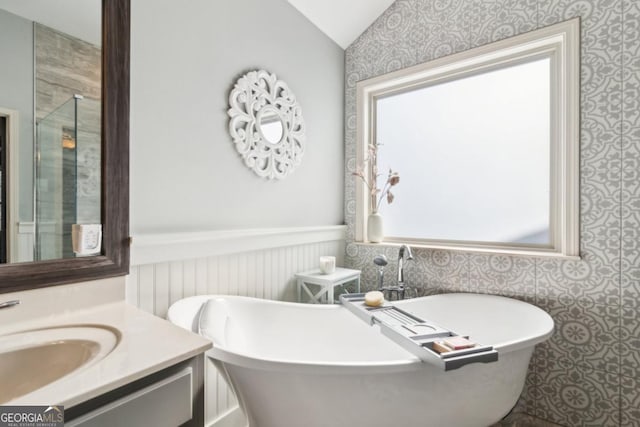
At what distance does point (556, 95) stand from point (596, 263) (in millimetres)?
924

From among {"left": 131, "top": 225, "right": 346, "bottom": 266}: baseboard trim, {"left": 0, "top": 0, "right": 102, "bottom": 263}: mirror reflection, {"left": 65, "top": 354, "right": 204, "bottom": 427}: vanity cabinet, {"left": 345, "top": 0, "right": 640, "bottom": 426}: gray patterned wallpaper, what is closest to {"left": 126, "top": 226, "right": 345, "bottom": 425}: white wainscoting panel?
{"left": 131, "top": 225, "right": 346, "bottom": 266}: baseboard trim

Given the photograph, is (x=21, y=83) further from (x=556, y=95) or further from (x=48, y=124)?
(x=556, y=95)

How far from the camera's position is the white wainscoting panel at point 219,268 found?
142 cm

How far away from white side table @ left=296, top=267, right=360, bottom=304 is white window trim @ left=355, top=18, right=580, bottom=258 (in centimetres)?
59

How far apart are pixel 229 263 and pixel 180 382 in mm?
981

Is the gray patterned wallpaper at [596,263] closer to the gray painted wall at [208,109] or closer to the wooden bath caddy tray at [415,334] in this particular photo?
the wooden bath caddy tray at [415,334]

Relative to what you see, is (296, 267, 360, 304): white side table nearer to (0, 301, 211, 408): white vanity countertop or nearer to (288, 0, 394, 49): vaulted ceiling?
(0, 301, 211, 408): white vanity countertop

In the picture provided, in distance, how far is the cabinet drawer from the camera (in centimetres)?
68

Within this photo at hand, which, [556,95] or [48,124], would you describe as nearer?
[48,124]

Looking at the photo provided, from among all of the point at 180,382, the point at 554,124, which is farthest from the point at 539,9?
the point at 180,382

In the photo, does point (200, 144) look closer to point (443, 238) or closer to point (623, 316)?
point (443, 238)

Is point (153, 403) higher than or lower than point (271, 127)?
lower

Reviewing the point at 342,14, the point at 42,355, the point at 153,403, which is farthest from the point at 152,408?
the point at 342,14

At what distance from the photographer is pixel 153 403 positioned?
2.54ft
